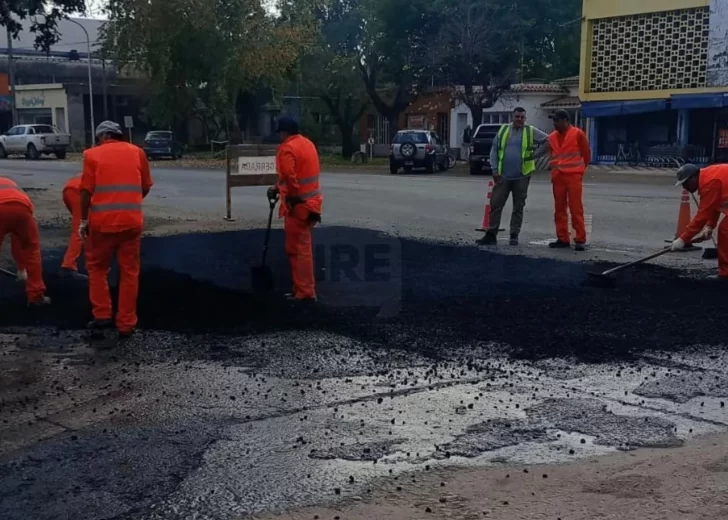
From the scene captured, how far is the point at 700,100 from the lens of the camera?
32.3 metres

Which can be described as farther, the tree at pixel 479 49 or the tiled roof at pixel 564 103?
the tiled roof at pixel 564 103

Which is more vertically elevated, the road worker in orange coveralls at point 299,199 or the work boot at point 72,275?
the road worker in orange coveralls at point 299,199

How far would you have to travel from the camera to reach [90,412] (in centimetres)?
525

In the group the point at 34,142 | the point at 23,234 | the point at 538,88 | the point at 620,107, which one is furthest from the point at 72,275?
the point at 34,142

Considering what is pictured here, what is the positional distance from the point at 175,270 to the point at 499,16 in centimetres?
2902

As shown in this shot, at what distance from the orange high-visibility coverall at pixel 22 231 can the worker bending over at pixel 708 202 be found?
5862 millimetres

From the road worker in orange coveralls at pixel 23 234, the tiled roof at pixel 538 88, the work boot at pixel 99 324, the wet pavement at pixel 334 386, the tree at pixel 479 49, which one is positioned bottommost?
the wet pavement at pixel 334 386

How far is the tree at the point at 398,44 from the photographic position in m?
37.9

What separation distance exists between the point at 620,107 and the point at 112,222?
30.8 meters

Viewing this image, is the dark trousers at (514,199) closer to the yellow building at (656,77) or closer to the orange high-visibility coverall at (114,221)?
A: the orange high-visibility coverall at (114,221)

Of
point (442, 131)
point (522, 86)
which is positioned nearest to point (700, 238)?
point (522, 86)

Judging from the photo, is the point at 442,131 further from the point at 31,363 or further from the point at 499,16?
the point at 31,363

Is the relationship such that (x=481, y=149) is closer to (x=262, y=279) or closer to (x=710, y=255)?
(x=710, y=255)

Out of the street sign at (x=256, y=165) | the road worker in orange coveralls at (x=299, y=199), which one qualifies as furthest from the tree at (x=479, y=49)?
the road worker in orange coveralls at (x=299, y=199)
